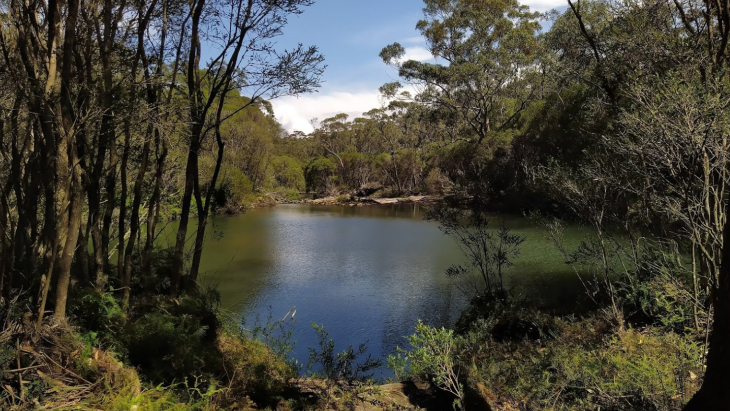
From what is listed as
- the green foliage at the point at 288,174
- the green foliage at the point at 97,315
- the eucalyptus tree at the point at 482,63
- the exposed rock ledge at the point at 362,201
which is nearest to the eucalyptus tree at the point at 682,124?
the green foliage at the point at 97,315

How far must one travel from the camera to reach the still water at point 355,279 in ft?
28.3

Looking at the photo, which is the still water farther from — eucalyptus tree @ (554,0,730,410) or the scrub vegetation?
eucalyptus tree @ (554,0,730,410)

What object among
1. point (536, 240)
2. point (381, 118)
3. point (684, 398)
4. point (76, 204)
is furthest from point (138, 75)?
point (381, 118)

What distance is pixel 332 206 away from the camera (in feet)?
110

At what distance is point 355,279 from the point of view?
11.9 metres

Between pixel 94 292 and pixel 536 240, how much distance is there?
14.1 m

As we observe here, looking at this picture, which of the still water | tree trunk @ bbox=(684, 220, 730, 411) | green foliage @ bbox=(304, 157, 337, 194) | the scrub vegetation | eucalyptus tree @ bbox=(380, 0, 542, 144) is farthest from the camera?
green foliage @ bbox=(304, 157, 337, 194)

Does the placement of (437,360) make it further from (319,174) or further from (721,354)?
(319,174)

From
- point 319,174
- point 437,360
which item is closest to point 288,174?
point 319,174

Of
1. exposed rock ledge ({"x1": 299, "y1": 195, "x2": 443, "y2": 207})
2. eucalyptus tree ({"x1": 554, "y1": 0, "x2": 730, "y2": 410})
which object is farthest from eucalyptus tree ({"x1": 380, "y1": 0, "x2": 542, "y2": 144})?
eucalyptus tree ({"x1": 554, "y1": 0, "x2": 730, "y2": 410})

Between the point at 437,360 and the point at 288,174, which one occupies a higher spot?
the point at 288,174

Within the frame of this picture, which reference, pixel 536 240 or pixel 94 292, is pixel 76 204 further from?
pixel 536 240

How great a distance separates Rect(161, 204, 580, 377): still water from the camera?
862 cm

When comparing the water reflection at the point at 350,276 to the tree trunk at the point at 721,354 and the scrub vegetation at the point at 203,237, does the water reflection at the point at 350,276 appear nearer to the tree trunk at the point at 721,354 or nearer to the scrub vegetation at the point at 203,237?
the scrub vegetation at the point at 203,237
